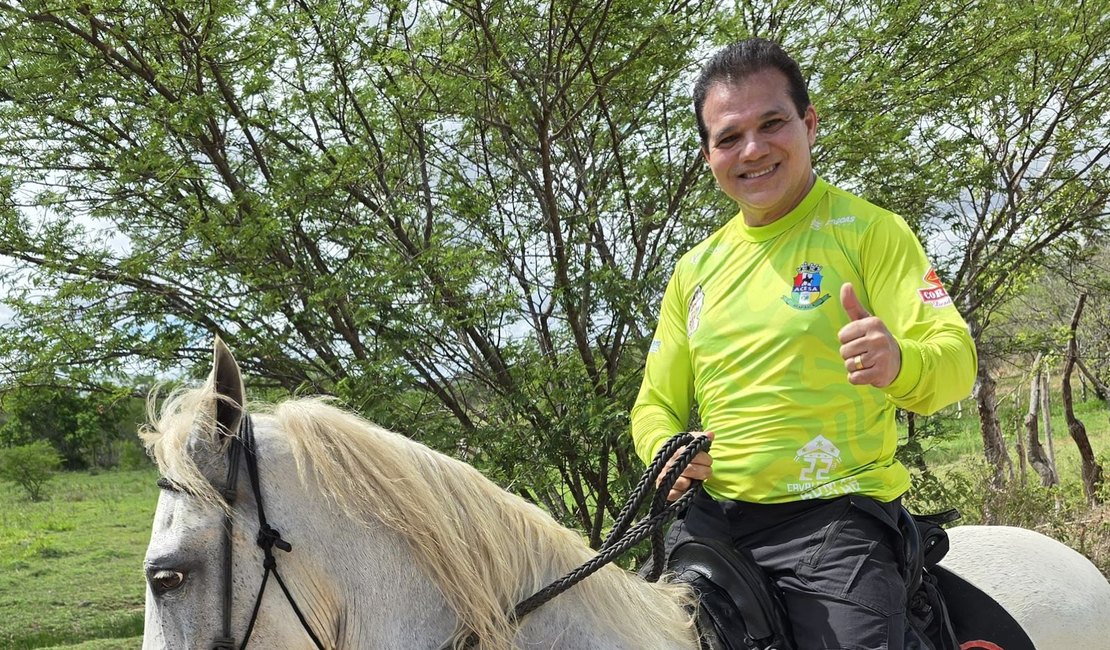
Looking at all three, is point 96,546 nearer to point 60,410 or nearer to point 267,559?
point 60,410

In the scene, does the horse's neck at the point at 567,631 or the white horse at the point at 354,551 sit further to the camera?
the horse's neck at the point at 567,631

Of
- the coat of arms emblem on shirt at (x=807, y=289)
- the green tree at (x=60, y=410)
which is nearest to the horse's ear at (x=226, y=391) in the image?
the coat of arms emblem on shirt at (x=807, y=289)

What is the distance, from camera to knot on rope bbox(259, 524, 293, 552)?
1.46m

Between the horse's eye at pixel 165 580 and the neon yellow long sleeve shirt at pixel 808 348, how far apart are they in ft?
3.78

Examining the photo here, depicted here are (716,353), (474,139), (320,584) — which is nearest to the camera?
(320,584)

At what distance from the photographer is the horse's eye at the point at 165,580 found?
4.62 ft

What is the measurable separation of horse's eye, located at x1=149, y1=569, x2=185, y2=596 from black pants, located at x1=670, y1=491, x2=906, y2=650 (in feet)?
3.75

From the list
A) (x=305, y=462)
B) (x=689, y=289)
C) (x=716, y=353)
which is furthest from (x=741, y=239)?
→ (x=305, y=462)

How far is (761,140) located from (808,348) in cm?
50

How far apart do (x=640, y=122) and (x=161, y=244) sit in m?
3.24

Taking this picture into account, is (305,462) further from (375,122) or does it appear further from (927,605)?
(375,122)

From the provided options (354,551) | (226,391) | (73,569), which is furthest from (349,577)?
(73,569)

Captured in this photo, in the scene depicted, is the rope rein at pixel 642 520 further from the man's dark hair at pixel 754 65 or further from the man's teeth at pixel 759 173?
the man's dark hair at pixel 754 65

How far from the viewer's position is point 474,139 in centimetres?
562
